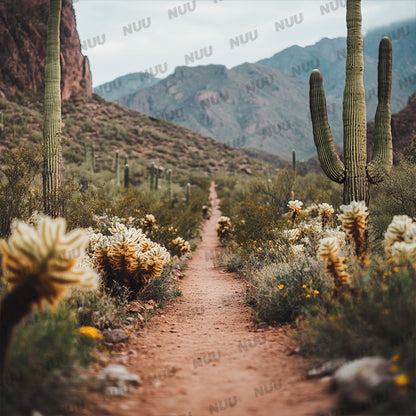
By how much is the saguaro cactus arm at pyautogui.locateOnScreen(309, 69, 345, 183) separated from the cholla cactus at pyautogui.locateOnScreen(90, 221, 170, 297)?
4314 mm

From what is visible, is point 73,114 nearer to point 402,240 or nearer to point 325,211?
point 325,211

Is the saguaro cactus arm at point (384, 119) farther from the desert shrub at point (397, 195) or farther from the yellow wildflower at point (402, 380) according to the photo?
the yellow wildflower at point (402, 380)

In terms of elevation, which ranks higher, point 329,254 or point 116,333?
point 329,254

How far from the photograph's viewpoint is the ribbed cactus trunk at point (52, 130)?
24.4 feet

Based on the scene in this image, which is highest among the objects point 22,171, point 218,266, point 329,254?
point 22,171

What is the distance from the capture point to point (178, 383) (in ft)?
12.3

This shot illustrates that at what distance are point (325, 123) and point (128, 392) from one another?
7283 mm

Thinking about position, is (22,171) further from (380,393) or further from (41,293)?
Answer: (380,393)

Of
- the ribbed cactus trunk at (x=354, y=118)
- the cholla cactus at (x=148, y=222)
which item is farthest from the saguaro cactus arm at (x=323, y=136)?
the cholla cactus at (x=148, y=222)

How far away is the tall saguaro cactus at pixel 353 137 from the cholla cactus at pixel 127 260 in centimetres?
437

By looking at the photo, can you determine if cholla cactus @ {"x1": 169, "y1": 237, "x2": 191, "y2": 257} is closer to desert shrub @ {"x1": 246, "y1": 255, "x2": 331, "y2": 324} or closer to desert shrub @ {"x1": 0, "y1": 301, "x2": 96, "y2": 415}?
desert shrub @ {"x1": 246, "y1": 255, "x2": 331, "y2": 324}

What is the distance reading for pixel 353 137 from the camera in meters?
7.89

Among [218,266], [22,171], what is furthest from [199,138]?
[22,171]

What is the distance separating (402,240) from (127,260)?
4.03 metres
